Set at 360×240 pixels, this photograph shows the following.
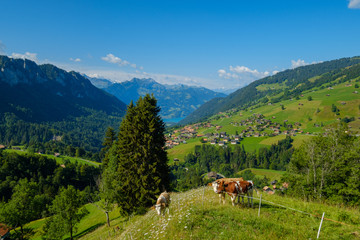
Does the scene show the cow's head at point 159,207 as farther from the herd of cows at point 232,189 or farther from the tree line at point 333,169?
the tree line at point 333,169

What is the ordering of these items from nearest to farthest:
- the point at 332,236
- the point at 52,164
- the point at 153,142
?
the point at 332,236 → the point at 153,142 → the point at 52,164

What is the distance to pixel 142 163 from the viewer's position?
87.9 ft

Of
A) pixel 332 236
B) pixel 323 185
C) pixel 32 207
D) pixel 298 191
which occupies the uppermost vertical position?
pixel 332 236

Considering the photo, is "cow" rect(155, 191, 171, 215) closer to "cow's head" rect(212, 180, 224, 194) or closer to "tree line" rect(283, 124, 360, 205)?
"cow's head" rect(212, 180, 224, 194)

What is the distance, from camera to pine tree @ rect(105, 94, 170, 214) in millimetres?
26016

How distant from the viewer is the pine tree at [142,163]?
26.0m

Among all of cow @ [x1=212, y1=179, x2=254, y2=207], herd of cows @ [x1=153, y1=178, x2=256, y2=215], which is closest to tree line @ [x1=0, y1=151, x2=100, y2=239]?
herd of cows @ [x1=153, y1=178, x2=256, y2=215]

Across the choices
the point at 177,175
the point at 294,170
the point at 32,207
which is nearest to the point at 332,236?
the point at 294,170

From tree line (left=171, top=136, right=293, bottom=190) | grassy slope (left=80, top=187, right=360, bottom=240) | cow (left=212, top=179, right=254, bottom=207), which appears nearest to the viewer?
grassy slope (left=80, top=187, right=360, bottom=240)

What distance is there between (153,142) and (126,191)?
8.36 metres

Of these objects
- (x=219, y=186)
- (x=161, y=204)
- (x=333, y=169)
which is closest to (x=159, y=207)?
(x=161, y=204)

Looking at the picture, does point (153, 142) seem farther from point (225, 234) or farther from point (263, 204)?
point (225, 234)

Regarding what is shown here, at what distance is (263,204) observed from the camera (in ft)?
45.3

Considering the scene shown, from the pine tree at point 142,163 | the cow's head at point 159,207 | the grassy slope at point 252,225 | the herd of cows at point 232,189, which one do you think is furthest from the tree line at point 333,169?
the cow's head at point 159,207
